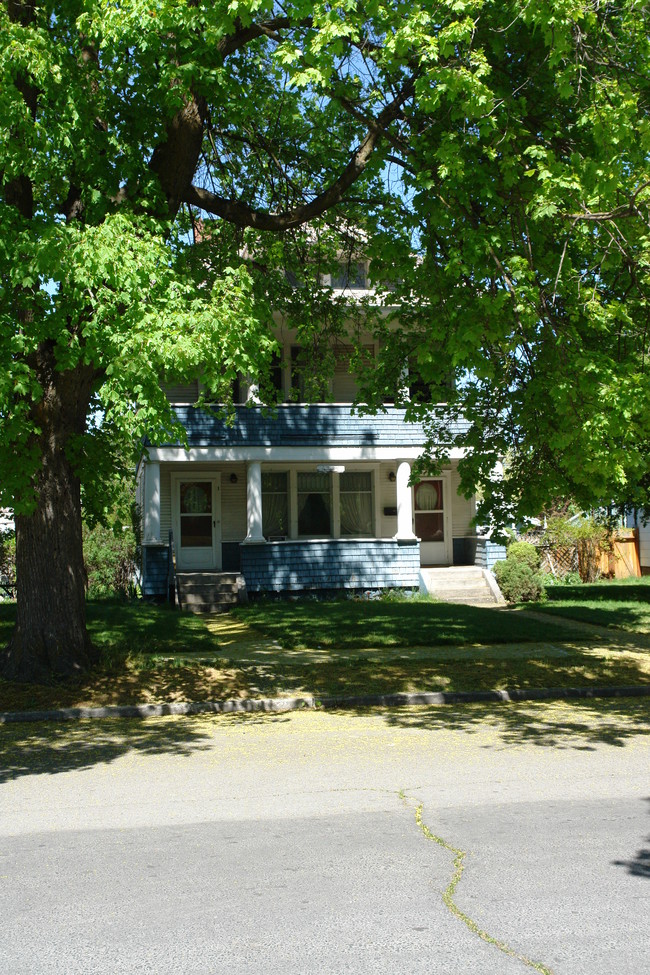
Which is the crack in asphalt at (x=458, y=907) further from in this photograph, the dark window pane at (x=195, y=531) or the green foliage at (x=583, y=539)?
the green foliage at (x=583, y=539)

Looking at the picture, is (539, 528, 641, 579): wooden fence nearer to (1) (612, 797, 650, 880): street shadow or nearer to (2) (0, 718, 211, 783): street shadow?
(2) (0, 718, 211, 783): street shadow

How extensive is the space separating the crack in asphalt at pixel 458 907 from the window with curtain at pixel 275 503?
19.0m

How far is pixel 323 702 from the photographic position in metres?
11.0

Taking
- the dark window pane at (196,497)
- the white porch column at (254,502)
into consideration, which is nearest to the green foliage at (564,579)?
the white porch column at (254,502)

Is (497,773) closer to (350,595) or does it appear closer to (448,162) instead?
(448,162)

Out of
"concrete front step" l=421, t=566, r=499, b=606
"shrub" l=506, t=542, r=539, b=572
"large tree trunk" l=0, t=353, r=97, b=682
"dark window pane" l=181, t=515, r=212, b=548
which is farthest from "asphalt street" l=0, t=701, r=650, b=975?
"dark window pane" l=181, t=515, r=212, b=548

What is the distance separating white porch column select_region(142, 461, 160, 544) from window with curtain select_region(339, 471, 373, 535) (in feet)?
17.2

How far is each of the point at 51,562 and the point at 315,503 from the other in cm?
1454

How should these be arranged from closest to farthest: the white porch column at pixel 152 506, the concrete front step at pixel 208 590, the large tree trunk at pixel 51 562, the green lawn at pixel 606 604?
the large tree trunk at pixel 51 562
the green lawn at pixel 606 604
the concrete front step at pixel 208 590
the white porch column at pixel 152 506

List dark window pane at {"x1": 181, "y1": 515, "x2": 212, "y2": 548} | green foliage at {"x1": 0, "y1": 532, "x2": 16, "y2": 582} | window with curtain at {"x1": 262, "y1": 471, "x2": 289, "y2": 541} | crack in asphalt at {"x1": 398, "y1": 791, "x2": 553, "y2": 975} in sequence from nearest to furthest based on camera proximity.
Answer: crack in asphalt at {"x1": 398, "y1": 791, "x2": 553, "y2": 975} < green foliage at {"x1": 0, "y1": 532, "x2": 16, "y2": 582} < dark window pane at {"x1": 181, "y1": 515, "x2": 212, "y2": 548} < window with curtain at {"x1": 262, "y1": 471, "x2": 289, "y2": 541}

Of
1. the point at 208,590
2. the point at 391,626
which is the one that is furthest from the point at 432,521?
the point at 391,626

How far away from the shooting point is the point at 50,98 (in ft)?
30.5

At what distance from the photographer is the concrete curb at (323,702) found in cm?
1025

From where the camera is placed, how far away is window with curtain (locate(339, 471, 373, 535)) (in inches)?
1005
